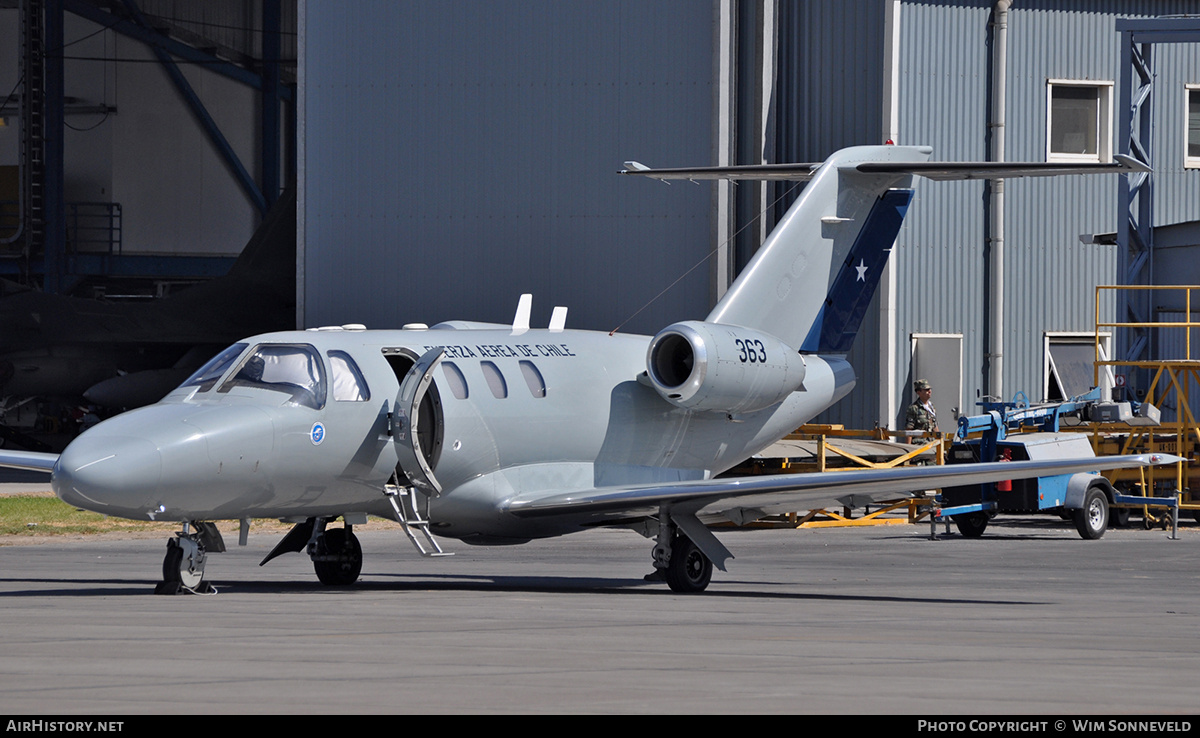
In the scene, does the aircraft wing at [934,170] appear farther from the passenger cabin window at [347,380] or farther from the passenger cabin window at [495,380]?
the passenger cabin window at [347,380]

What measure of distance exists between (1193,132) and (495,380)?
802 inches

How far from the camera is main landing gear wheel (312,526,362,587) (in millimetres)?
14703

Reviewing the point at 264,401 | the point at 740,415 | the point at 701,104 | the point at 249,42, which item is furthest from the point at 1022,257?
the point at 249,42

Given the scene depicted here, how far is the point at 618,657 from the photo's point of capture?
8.39m

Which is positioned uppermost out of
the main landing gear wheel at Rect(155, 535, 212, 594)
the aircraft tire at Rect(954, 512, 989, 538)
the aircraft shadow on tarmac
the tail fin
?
the tail fin

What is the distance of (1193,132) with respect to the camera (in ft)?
99.0

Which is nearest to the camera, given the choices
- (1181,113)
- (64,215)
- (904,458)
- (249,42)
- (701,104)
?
(904,458)

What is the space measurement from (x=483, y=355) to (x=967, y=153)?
628 inches

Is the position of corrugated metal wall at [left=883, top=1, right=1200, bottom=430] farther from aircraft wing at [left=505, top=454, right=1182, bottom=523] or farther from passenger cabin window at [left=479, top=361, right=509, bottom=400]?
passenger cabin window at [left=479, top=361, right=509, bottom=400]

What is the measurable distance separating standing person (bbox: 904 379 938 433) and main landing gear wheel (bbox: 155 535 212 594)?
49.5 ft

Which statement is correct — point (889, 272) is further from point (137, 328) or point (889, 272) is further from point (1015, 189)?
point (137, 328)

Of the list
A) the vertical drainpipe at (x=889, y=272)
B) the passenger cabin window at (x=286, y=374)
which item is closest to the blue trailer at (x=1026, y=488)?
the vertical drainpipe at (x=889, y=272)

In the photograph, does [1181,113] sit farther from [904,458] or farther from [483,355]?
[483,355]

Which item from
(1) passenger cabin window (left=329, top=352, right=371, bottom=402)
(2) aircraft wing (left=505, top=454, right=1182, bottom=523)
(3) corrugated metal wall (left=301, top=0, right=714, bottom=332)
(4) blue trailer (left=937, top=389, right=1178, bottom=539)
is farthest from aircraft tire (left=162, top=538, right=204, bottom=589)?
(3) corrugated metal wall (left=301, top=0, right=714, bottom=332)
